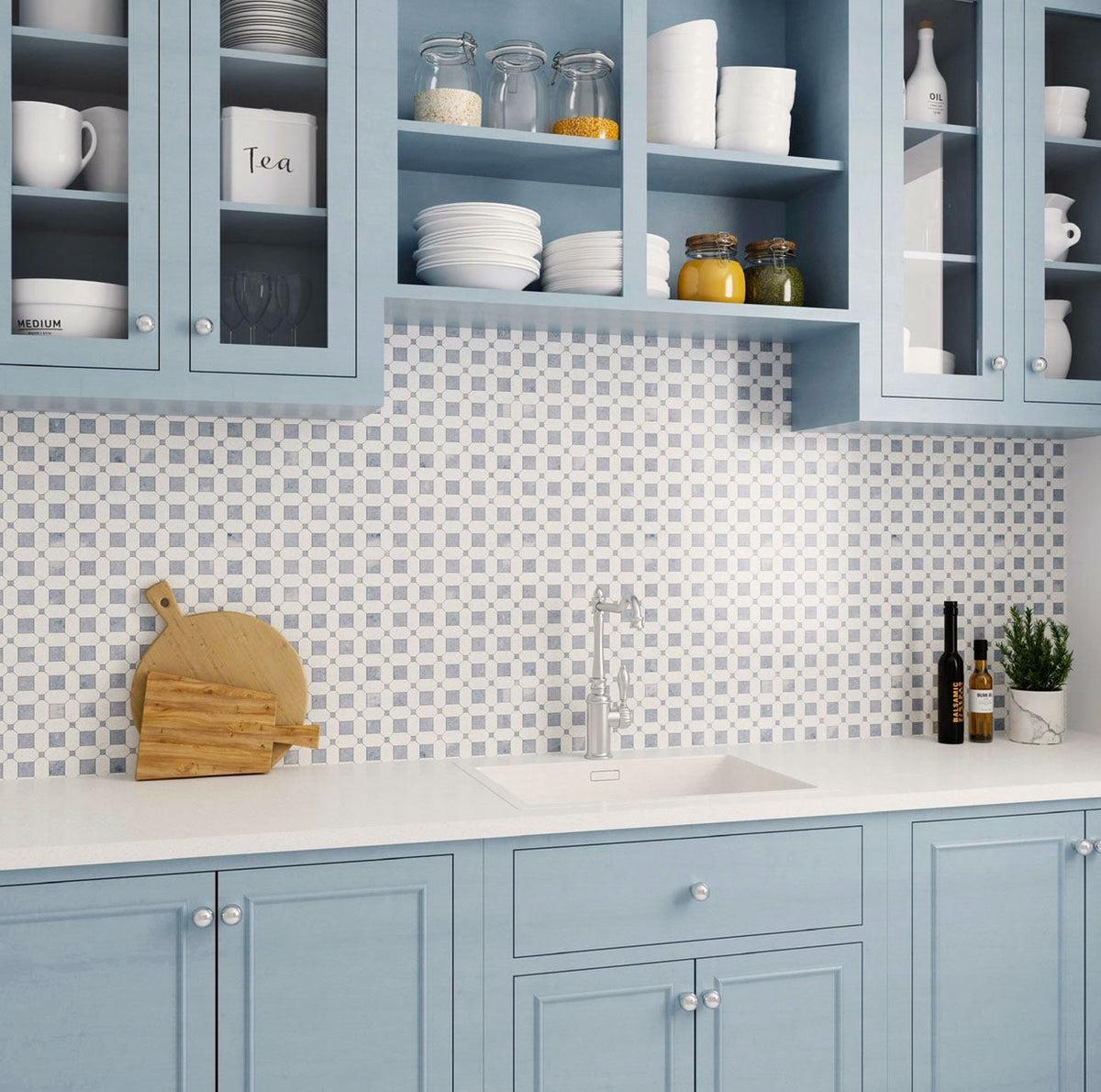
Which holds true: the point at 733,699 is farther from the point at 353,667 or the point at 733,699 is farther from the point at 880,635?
the point at 353,667

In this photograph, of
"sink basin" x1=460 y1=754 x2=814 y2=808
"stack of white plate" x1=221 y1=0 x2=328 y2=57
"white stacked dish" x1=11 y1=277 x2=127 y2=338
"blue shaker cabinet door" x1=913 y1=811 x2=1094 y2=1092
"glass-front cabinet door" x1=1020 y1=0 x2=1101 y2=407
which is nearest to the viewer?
"white stacked dish" x1=11 y1=277 x2=127 y2=338

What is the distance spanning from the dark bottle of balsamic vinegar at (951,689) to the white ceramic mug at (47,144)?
199 centimetres

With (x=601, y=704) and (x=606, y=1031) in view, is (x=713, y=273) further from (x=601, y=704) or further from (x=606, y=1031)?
(x=606, y=1031)

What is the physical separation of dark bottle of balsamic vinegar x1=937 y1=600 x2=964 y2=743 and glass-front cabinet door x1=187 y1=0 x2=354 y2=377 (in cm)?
147

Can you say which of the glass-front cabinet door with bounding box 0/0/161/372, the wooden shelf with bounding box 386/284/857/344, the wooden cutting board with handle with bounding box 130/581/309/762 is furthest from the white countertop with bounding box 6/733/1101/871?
the wooden shelf with bounding box 386/284/857/344

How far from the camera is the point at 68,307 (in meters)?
1.93

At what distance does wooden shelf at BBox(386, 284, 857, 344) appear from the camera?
2.15 metres

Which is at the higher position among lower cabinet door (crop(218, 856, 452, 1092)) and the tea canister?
the tea canister

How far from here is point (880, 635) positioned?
2.70 meters

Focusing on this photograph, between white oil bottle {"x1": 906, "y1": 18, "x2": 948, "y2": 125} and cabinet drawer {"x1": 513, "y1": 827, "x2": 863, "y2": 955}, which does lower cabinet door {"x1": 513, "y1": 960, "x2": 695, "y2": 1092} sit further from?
white oil bottle {"x1": 906, "y1": 18, "x2": 948, "y2": 125}

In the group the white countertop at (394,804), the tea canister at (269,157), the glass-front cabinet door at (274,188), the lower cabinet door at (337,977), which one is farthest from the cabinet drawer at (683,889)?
the tea canister at (269,157)

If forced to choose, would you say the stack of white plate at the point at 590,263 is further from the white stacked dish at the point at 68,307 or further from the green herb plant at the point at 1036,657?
the green herb plant at the point at 1036,657

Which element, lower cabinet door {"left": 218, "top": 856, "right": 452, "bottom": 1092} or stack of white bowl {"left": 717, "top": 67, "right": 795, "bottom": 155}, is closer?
lower cabinet door {"left": 218, "top": 856, "right": 452, "bottom": 1092}

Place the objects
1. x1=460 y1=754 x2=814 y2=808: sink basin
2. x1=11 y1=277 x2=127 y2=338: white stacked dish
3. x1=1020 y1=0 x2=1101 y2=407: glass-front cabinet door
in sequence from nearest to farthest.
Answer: x1=11 y1=277 x2=127 y2=338: white stacked dish < x1=460 y1=754 x2=814 y2=808: sink basin < x1=1020 y1=0 x2=1101 y2=407: glass-front cabinet door
